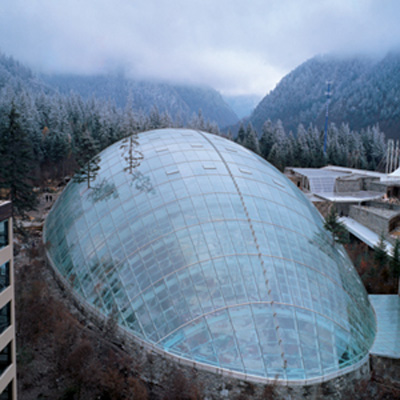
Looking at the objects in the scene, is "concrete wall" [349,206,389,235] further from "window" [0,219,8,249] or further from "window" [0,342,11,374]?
"window" [0,219,8,249]

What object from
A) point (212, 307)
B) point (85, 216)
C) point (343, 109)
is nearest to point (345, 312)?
point (212, 307)

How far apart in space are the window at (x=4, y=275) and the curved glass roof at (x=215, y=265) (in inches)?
207

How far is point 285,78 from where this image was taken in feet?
646

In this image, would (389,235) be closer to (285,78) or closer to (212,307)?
(212,307)

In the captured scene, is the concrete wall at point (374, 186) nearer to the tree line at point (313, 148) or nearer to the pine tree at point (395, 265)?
the tree line at point (313, 148)

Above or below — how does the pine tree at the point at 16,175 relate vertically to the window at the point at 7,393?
above

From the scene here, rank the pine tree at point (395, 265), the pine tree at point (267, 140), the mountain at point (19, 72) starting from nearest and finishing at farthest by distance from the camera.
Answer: the pine tree at point (395, 265)
the pine tree at point (267, 140)
the mountain at point (19, 72)

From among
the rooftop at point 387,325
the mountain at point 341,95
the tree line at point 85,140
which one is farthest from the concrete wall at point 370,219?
the mountain at point 341,95

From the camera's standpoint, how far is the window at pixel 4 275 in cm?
993

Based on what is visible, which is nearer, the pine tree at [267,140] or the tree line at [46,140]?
the tree line at [46,140]

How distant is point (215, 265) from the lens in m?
14.6

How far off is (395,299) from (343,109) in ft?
497

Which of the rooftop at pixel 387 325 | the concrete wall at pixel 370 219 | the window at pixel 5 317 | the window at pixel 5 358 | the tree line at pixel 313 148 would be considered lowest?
the rooftop at pixel 387 325

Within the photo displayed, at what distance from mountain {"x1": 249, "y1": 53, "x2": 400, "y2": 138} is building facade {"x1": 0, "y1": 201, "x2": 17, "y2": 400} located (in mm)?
136657
